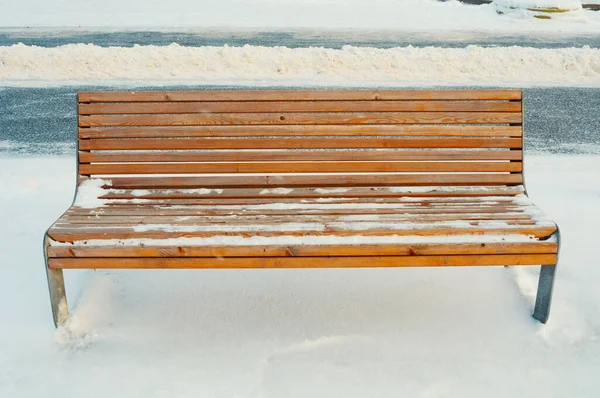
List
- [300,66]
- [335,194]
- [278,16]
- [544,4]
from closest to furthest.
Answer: [335,194], [300,66], [544,4], [278,16]

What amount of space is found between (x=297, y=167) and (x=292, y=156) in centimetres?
6

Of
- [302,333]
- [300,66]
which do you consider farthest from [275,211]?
[300,66]

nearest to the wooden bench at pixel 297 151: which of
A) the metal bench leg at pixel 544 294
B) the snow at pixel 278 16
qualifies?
the metal bench leg at pixel 544 294

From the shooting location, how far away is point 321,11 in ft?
67.6

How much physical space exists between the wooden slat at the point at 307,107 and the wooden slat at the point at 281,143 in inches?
5.8

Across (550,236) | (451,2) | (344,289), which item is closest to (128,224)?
(344,289)

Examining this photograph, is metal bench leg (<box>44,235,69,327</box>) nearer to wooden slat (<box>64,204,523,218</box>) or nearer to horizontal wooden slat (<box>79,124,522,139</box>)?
wooden slat (<box>64,204,523,218</box>)

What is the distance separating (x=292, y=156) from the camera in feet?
10.9

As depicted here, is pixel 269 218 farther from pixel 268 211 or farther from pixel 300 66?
pixel 300 66

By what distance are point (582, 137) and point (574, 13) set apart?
12745 mm

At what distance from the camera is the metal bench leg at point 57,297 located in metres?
2.72

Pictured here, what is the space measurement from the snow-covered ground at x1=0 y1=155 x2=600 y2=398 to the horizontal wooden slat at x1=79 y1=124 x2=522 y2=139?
726mm

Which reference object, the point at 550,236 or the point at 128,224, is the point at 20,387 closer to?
the point at 128,224

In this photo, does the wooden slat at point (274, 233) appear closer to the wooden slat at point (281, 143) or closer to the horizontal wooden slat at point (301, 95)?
the wooden slat at point (281, 143)
